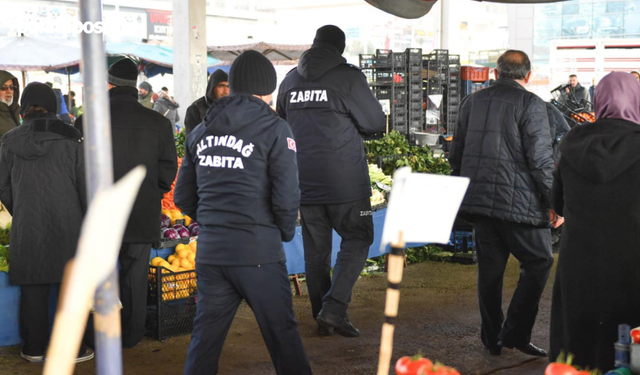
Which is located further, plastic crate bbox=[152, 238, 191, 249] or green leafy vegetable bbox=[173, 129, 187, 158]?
green leafy vegetable bbox=[173, 129, 187, 158]

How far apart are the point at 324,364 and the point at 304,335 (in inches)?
26.0

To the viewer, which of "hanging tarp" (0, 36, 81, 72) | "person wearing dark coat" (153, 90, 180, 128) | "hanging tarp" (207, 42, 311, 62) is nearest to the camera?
"person wearing dark coat" (153, 90, 180, 128)

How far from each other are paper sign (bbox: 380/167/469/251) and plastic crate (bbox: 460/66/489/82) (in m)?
9.82

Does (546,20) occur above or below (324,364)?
above

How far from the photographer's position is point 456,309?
6199 mm

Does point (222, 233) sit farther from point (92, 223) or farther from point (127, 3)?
point (127, 3)

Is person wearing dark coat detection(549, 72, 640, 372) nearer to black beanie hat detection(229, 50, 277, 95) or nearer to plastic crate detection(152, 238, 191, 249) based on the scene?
black beanie hat detection(229, 50, 277, 95)

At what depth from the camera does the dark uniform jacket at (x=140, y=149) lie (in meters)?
4.90

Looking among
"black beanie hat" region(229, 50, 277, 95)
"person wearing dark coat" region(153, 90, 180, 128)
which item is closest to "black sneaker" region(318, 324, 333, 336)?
"black beanie hat" region(229, 50, 277, 95)

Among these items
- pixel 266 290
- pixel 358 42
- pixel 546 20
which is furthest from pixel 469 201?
pixel 358 42

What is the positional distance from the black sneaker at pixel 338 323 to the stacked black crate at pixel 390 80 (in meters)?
5.34

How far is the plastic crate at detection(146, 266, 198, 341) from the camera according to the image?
529 cm

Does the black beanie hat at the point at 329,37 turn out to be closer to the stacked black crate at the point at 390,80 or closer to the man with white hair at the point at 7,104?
the man with white hair at the point at 7,104

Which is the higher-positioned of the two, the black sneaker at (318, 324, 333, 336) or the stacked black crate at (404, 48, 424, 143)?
the stacked black crate at (404, 48, 424, 143)
